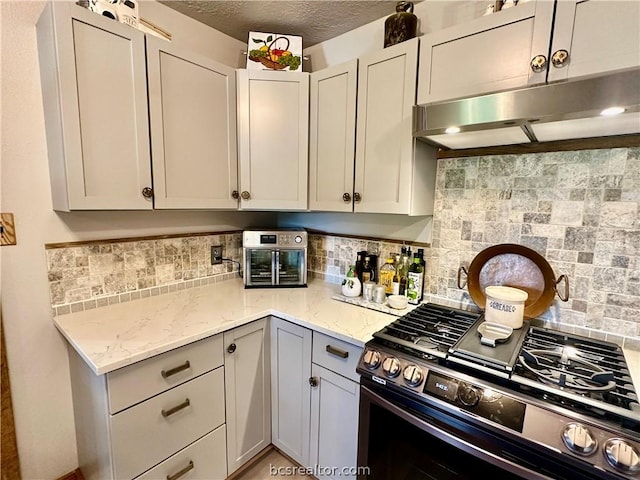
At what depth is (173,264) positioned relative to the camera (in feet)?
5.97

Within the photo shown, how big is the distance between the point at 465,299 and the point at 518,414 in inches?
29.4

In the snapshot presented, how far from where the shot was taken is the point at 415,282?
1.62 m

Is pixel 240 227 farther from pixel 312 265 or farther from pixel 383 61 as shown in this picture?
pixel 383 61

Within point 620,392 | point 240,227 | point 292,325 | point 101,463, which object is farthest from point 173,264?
point 620,392

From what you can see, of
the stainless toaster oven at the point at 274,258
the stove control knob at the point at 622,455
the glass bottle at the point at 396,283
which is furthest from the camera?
the stainless toaster oven at the point at 274,258

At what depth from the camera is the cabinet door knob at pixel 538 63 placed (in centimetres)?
104

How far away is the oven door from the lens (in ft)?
2.73

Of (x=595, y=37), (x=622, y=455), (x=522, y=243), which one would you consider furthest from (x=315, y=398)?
(x=595, y=37)

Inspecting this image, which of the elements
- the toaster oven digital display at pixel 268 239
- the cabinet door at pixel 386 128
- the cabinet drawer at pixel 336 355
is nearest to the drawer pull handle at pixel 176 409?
the cabinet drawer at pixel 336 355

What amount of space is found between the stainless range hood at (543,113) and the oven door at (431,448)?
923mm

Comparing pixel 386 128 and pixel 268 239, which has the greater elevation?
pixel 386 128

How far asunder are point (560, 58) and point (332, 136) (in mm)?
968

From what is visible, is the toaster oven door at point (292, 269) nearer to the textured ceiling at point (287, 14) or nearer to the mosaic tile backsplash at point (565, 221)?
the mosaic tile backsplash at point (565, 221)

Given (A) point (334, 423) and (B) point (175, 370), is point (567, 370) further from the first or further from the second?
(B) point (175, 370)
